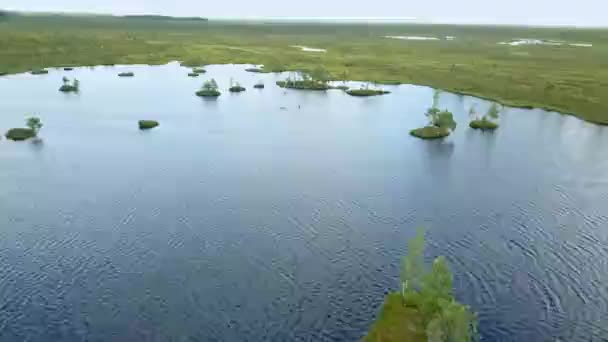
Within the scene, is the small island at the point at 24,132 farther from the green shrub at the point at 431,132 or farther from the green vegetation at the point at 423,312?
the green vegetation at the point at 423,312

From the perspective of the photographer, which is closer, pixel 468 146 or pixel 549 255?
pixel 549 255

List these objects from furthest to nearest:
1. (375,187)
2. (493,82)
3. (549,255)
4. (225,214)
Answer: (493,82) < (375,187) < (225,214) < (549,255)

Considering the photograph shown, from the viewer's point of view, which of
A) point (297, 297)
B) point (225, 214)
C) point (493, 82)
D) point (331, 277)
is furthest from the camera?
point (493, 82)

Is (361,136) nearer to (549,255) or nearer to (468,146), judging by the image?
(468,146)

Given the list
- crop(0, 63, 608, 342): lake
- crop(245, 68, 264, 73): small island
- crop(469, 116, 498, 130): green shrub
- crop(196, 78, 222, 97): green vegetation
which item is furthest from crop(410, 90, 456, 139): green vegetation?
crop(245, 68, 264, 73): small island

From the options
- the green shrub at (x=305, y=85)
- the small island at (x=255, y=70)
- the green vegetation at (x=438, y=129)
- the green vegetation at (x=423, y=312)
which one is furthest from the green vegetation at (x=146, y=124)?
A: the small island at (x=255, y=70)

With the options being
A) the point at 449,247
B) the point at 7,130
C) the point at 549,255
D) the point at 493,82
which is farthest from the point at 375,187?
the point at 493,82
